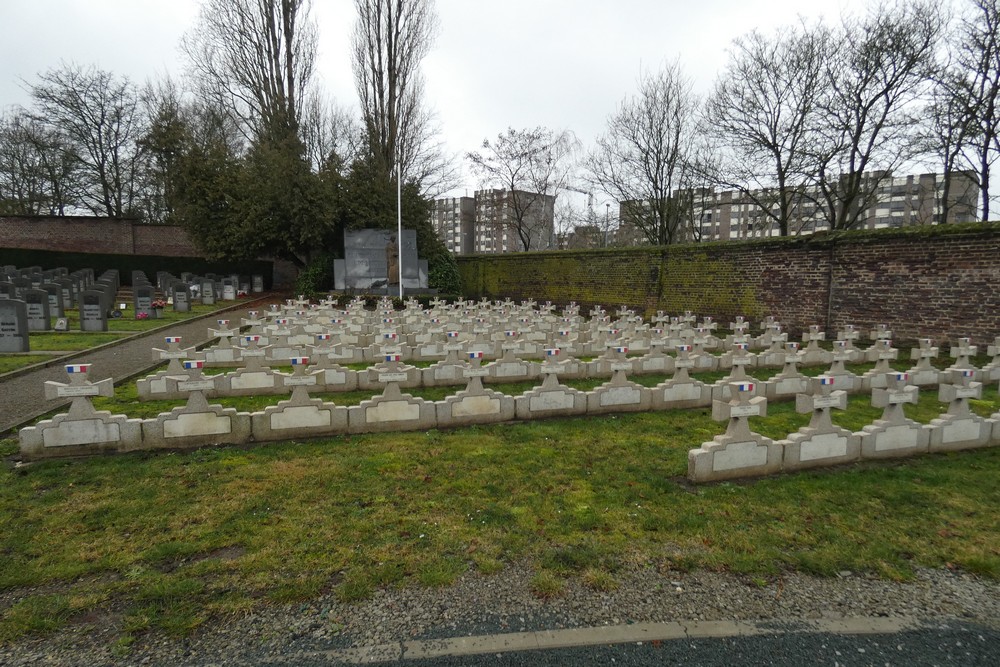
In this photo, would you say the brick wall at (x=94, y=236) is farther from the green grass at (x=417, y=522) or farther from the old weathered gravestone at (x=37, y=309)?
the green grass at (x=417, y=522)

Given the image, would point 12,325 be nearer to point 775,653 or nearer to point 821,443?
point 775,653

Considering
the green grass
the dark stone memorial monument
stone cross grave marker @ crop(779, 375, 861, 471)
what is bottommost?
the green grass

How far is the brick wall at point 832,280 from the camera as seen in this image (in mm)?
11352

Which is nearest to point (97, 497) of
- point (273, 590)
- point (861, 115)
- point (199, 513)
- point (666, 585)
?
point (199, 513)

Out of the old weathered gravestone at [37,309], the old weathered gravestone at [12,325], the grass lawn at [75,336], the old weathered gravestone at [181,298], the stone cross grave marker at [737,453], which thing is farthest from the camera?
the old weathered gravestone at [181,298]

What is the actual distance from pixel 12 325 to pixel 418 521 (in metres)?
11.5

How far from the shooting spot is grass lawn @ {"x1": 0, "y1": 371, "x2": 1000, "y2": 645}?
3020mm

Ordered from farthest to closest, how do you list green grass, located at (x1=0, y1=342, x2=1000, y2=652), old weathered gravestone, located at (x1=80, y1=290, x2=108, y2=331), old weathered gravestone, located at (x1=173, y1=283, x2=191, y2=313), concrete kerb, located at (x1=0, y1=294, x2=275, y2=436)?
1. old weathered gravestone, located at (x1=173, y1=283, x2=191, y2=313)
2. old weathered gravestone, located at (x1=80, y1=290, x2=108, y2=331)
3. concrete kerb, located at (x1=0, y1=294, x2=275, y2=436)
4. green grass, located at (x1=0, y1=342, x2=1000, y2=652)

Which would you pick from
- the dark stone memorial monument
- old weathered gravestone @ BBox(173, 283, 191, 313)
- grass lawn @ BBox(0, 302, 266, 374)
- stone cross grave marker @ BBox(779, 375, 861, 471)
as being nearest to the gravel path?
stone cross grave marker @ BBox(779, 375, 861, 471)

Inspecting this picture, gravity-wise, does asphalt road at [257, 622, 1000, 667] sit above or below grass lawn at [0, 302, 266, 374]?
below

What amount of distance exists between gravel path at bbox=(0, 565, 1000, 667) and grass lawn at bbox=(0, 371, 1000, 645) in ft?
0.32

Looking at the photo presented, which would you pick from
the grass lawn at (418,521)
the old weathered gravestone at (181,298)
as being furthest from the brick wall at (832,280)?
the old weathered gravestone at (181,298)

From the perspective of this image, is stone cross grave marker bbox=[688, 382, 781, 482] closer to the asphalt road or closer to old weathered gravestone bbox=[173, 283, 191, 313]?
the asphalt road

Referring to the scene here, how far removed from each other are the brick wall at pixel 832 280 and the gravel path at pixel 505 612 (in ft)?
38.3
